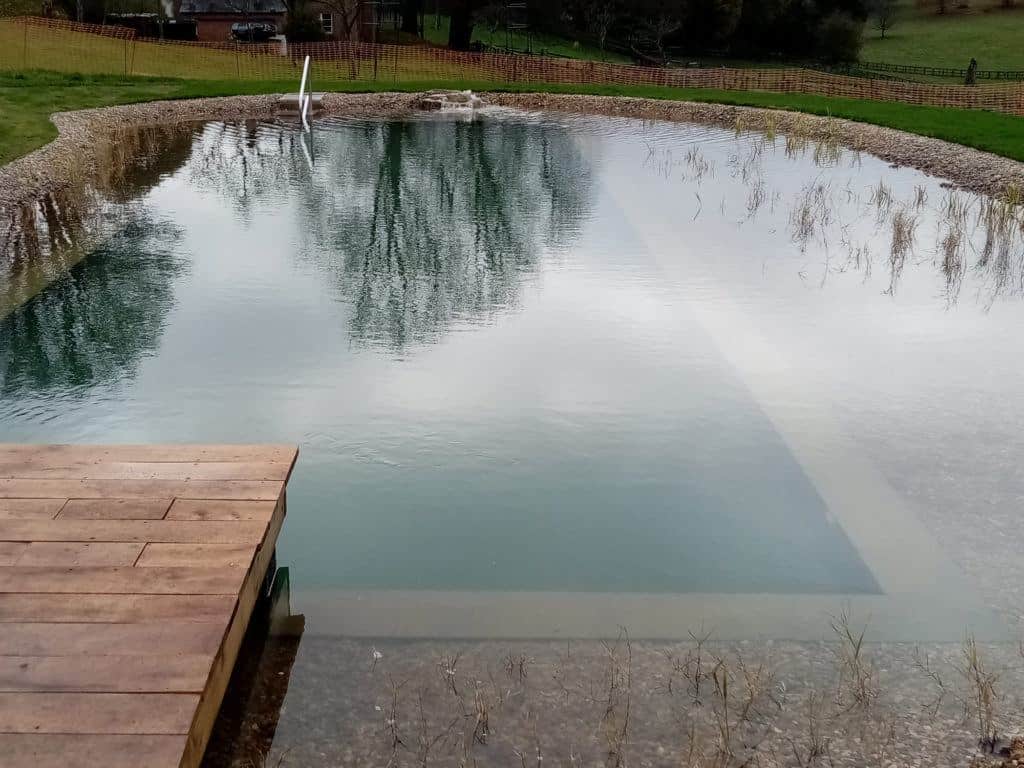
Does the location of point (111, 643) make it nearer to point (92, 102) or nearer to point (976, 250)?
point (976, 250)

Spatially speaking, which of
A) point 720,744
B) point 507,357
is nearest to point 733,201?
point 507,357

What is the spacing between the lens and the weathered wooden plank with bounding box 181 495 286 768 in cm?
268

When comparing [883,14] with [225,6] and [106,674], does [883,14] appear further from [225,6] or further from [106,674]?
[106,674]

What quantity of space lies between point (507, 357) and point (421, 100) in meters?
19.4

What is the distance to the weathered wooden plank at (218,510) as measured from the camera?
3.74m

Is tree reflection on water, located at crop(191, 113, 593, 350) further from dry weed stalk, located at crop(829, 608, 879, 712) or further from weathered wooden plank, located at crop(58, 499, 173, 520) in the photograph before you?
dry weed stalk, located at crop(829, 608, 879, 712)

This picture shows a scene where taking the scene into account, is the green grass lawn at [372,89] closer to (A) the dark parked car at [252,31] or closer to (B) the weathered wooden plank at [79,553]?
(B) the weathered wooden plank at [79,553]

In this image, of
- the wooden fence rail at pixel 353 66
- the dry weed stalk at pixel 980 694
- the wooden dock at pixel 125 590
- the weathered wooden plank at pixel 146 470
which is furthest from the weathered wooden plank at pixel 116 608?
the wooden fence rail at pixel 353 66

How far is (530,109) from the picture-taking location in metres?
24.8

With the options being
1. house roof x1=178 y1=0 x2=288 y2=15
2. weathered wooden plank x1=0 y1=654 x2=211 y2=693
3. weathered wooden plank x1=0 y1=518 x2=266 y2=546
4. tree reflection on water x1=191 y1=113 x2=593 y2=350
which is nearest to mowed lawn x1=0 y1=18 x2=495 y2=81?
tree reflection on water x1=191 y1=113 x2=593 y2=350

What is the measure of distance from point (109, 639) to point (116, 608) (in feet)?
→ 0.58

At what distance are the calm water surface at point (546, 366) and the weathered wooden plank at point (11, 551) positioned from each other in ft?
3.56

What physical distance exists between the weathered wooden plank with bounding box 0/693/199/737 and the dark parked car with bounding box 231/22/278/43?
4524cm

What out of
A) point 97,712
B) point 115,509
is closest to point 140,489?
point 115,509
